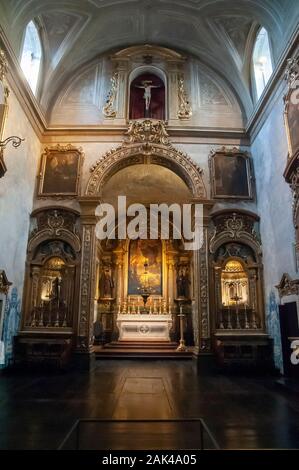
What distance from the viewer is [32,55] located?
1141 cm

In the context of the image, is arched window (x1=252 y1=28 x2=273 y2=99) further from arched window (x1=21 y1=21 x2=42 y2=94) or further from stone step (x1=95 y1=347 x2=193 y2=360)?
stone step (x1=95 y1=347 x2=193 y2=360)

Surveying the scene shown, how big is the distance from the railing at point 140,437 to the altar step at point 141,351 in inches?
311

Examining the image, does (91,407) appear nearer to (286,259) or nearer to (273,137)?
(286,259)

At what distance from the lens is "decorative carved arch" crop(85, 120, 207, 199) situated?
38.0ft

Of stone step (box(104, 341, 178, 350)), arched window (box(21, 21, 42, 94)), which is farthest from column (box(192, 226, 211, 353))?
arched window (box(21, 21, 42, 94))

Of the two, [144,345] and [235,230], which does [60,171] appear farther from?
[144,345]

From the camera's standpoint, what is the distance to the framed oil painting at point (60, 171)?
1151 centimetres

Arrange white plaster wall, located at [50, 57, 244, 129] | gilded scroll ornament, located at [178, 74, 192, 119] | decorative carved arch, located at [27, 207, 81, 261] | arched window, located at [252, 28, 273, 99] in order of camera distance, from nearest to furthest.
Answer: arched window, located at [252, 28, 273, 99] < decorative carved arch, located at [27, 207, 81, 261] < white plaster wall, located at [50, 57, 244, 129] < gilded scroll ornament, located at [178, 74, 192, 119]

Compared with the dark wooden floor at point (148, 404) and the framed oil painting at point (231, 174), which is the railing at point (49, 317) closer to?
the dark wooden floor at point (148, 404)

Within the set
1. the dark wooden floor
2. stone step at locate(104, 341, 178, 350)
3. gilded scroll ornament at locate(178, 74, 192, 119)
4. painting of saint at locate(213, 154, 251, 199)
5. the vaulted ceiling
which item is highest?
the vaulted ceiling

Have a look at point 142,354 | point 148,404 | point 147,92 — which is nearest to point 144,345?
point 142,354

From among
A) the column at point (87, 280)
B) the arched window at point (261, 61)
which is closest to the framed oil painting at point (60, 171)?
the column at point (87, 280)

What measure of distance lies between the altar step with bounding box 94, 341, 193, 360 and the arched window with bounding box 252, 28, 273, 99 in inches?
386

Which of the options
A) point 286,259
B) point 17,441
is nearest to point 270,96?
point 286,259
